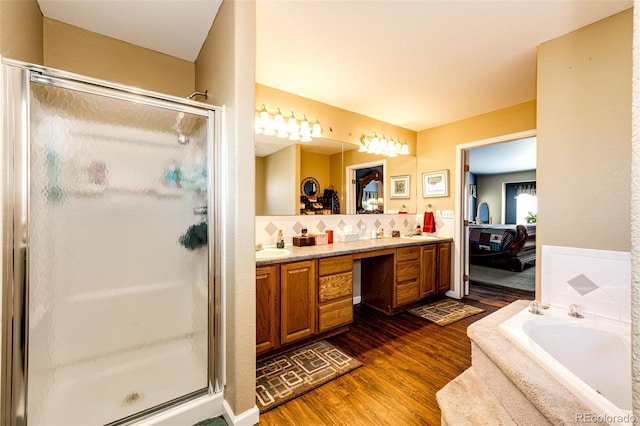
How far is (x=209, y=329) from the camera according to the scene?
1.52 meters

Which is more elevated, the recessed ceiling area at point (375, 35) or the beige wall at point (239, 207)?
the recessed ceiling area at point (375, 35)

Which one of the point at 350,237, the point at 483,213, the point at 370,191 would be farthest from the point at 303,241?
the point at 483,213

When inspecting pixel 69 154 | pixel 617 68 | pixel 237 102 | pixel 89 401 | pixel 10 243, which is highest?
pixel 617 68

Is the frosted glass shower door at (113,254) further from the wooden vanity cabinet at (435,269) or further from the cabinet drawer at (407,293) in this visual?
the wooden vanity cabinet at (435,269)

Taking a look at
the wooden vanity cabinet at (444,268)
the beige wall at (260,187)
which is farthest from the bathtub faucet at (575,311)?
the beige wall at (260,187)

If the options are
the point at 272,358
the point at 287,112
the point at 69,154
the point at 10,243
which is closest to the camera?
Answer: the point at 10,243

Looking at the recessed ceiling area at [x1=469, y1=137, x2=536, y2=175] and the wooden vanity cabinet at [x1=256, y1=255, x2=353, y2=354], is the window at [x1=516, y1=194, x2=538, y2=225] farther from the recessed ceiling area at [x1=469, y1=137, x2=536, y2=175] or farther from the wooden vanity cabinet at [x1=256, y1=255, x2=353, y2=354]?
the wooden vanity cabinet at [x1=256, y1=255, x2=353, y2=354]

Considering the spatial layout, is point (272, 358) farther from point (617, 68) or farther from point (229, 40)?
point (617, 68)

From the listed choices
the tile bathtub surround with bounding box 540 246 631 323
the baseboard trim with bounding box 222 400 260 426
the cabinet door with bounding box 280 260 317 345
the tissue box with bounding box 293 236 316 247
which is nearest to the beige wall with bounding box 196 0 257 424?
the baseboard trim with bounding box 222 400 260 426

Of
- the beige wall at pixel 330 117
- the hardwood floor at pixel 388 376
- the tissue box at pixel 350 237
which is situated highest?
the beige wall at pixel 330 117

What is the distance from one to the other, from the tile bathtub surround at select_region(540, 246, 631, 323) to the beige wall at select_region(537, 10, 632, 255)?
0.06 m

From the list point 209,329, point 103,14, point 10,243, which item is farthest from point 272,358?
point 103,14

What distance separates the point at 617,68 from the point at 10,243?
330cm

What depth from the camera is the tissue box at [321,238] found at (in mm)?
2770
